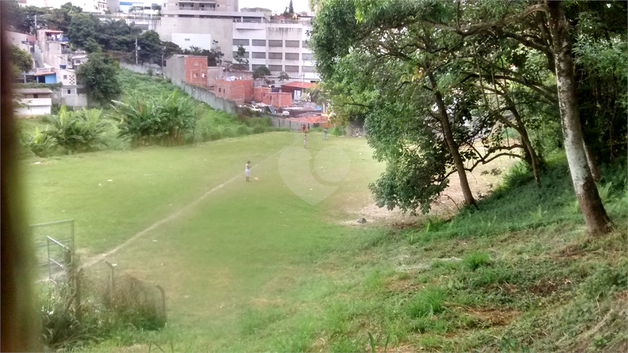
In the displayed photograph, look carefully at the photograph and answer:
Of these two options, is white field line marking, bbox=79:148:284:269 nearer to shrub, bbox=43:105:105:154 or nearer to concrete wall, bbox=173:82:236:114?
concrete wall, bbox=173:82:236:114

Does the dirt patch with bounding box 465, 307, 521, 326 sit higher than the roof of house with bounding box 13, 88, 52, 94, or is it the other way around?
the roof of house with bounding box 13, 88, 52, 94

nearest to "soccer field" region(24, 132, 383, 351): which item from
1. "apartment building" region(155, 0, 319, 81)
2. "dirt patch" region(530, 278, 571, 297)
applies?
"apartment building" region(155, 0, 319, 81)

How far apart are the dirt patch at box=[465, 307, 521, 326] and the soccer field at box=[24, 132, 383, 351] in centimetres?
70

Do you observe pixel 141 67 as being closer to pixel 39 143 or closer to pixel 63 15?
pixel 63 15

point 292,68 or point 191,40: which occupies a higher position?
point 191,40

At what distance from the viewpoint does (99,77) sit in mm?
2621

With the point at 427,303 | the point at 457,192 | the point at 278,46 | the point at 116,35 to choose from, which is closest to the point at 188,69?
the point at 116,35

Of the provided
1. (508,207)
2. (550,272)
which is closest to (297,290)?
(550,272)

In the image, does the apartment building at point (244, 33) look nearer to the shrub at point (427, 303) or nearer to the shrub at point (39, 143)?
the shrub at point (39, 143)

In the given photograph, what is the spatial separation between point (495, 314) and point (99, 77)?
2076mm

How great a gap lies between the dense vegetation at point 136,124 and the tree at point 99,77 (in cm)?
3

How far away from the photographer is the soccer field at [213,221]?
2.43 meters

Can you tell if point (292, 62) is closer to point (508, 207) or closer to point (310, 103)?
point (310, 103)

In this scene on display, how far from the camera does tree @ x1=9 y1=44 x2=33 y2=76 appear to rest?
2.30 m
